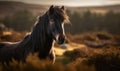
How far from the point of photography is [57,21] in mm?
5059

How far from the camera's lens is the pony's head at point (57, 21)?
4.94 metres

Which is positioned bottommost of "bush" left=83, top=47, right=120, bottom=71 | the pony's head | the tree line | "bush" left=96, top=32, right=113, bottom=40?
the tree line

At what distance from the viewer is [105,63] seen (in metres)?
5.39

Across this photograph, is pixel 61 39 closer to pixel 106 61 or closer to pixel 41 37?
pixel 41 37

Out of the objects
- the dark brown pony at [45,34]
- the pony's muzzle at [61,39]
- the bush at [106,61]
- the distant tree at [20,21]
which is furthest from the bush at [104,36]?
the pony's muzzle at [61,39]

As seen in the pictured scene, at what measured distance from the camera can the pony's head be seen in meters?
4.94

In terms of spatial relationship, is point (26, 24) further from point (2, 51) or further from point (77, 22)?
point (2, 51)

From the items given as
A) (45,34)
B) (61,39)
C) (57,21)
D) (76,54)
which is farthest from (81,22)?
(61,39)

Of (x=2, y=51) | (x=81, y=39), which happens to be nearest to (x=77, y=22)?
(x=81, y=39)

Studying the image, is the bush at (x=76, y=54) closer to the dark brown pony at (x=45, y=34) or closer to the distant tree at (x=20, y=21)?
the dark brown pony at (x=45, y=34)

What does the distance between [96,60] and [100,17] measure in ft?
82.8

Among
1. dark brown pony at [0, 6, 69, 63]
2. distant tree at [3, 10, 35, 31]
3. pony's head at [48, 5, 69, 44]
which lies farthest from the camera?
distant tree at [3, 10, 35, 31]

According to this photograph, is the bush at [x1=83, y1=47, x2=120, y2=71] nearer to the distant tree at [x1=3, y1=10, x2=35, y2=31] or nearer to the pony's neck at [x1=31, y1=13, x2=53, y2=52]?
the pony's neck at [x1=31, y1=13, x2=53, y2=52]

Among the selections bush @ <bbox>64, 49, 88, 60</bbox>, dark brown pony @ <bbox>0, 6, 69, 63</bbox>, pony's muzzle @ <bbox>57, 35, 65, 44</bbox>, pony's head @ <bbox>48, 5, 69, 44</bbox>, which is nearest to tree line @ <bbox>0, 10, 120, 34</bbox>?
bush @ <bbox>64, 49, 88, 60</bbox>
